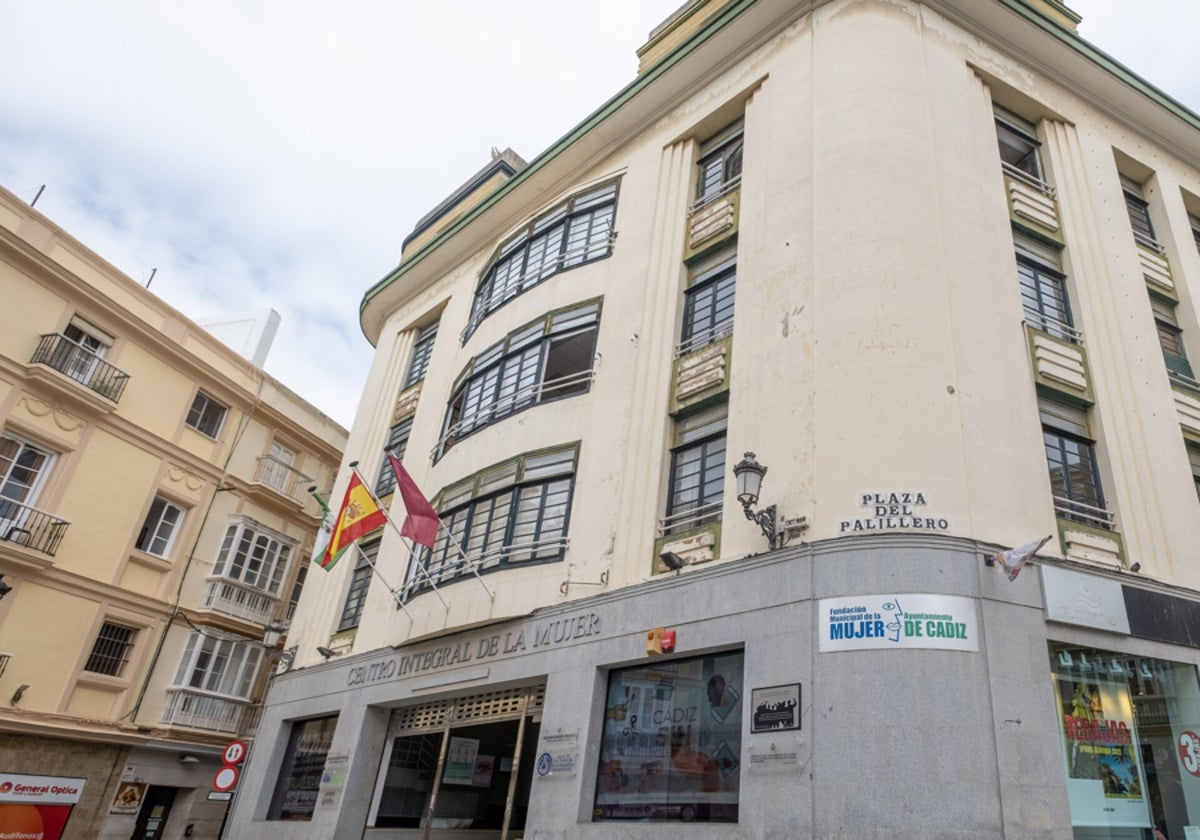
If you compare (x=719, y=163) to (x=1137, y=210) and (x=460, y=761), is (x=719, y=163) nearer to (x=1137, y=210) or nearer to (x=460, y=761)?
(x=1137, y=210)

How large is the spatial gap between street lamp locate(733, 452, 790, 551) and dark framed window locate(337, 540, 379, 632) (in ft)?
35.7

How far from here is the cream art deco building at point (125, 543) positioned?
1917 centimetres

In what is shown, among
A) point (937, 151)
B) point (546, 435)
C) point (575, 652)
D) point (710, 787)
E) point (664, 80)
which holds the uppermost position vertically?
point (664, 80)

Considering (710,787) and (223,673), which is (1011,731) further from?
(223,673)

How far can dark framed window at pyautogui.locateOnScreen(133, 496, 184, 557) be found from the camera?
2231cm

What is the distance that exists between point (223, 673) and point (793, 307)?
19.8 metres

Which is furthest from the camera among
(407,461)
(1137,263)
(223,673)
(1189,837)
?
(223,673)

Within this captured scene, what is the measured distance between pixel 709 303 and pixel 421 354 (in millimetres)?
11222

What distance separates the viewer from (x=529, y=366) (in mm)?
16625

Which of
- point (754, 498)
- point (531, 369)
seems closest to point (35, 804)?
point (531, 369)

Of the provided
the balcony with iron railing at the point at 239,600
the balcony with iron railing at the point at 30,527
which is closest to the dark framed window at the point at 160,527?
the balcony with iron railing at the point at 239,600

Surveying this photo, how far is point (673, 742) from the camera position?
1116cm

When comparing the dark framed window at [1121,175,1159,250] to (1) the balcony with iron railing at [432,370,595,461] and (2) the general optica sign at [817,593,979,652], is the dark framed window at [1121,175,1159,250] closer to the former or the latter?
(2) the general optica sign at [817,593,979,652]

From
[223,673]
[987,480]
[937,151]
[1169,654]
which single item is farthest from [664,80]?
[223,673]
